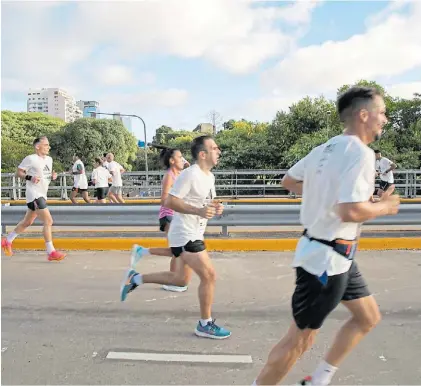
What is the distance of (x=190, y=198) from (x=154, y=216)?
414cm

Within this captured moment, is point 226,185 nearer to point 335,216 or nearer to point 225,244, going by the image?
point 225,244

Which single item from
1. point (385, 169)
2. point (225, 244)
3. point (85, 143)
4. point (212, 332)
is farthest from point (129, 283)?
point (85, 143)

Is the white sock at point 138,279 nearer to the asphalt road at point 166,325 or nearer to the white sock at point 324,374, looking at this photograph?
the asphalt road at point 166,325

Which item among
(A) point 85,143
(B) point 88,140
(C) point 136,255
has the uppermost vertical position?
(B) point 88,140

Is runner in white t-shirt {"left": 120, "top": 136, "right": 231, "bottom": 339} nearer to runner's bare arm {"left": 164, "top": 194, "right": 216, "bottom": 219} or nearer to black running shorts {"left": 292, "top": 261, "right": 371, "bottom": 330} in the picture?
runner's bare arm {"left": 164, "top": 194, "right": 216, "bottom": 219}

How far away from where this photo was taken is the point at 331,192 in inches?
97.0

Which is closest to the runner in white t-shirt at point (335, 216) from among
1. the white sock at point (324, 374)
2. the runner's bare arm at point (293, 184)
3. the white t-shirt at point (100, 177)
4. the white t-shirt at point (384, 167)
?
the runner's bare arm at point (293, 184)

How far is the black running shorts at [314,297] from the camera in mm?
2492

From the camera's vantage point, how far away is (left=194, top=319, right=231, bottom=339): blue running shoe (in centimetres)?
394

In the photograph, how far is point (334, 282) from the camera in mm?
2494

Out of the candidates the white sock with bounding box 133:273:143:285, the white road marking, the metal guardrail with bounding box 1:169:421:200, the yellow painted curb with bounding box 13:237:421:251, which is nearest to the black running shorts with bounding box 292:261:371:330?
the white road marking

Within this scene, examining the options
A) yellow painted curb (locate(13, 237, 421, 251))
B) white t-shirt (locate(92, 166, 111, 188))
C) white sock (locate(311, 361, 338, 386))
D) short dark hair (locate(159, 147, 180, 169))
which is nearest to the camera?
white sock (locate(311, 361, 338, 386))

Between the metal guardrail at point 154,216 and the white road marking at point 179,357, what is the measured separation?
434cm

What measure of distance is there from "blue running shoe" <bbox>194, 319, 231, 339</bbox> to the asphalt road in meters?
0.06
